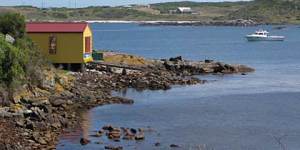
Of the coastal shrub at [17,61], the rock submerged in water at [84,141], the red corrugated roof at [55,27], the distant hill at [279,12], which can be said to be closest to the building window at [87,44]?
the red corrugated roof at [55,27]

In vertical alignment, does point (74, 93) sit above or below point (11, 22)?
below

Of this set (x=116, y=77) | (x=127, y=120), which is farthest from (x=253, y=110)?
(x=116, y=77)

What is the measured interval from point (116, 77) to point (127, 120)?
13.1 m

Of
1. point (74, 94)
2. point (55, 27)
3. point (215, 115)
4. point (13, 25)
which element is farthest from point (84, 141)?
point (55, 27)

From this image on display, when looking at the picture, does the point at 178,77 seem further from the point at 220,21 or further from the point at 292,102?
the point at 220,21

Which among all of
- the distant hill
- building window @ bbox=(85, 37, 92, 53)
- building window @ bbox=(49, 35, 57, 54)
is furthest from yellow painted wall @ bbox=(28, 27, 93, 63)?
the distant hill

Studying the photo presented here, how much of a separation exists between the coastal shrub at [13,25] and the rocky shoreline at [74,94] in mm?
3365

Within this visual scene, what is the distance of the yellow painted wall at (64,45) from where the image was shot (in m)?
44.6

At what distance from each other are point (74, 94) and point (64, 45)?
6950mm

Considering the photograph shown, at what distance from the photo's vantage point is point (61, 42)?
44.7m

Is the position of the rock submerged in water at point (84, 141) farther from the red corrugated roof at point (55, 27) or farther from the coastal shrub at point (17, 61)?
the red corrugated roof at point (55, 27)

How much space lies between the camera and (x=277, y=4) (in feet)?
615

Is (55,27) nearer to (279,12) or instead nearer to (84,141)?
(84,141)

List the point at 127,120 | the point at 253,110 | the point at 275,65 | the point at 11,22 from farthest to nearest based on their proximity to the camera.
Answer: the point at 275,65 < the point at 11,22 < the point at 253,110 < the point at 127,120
